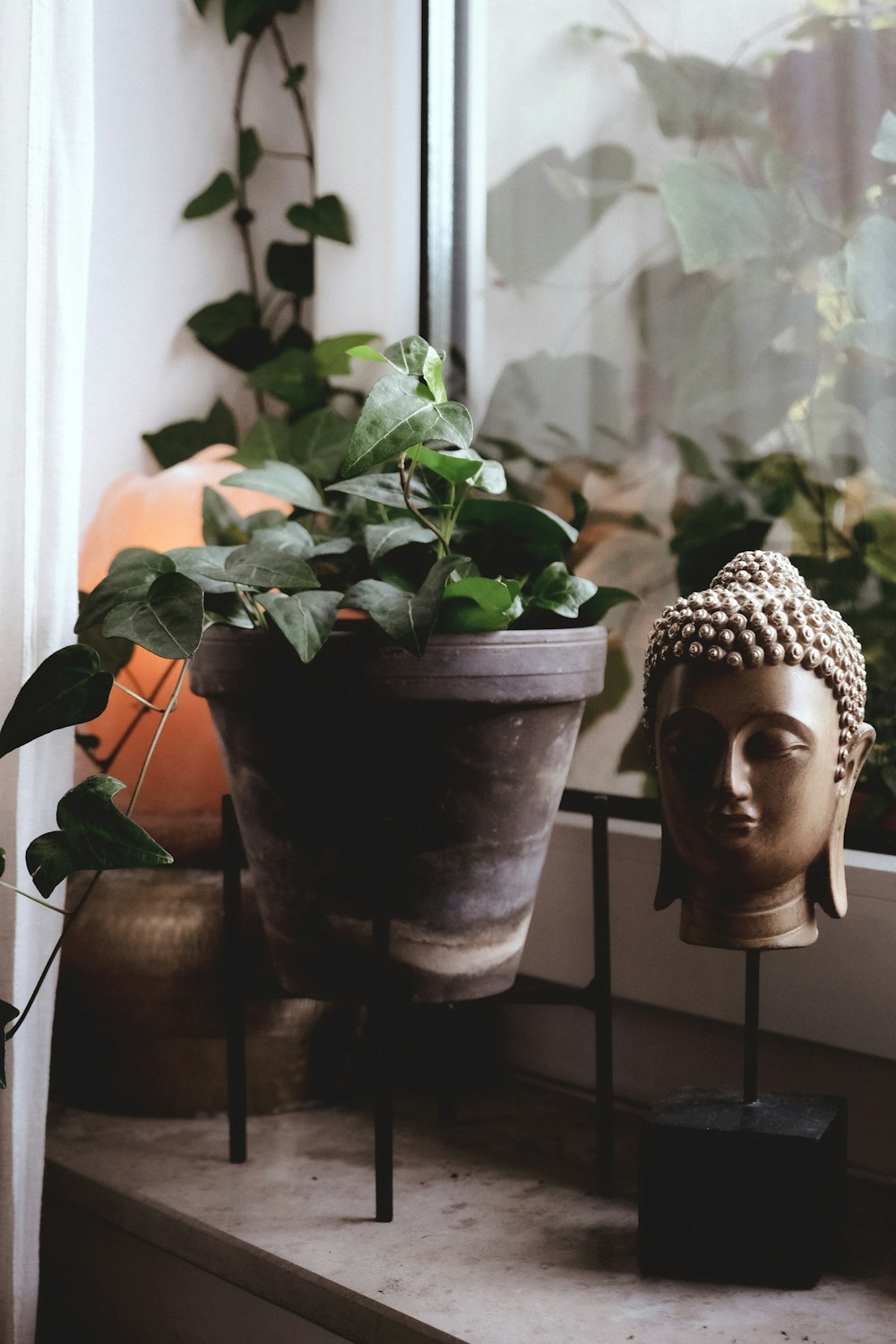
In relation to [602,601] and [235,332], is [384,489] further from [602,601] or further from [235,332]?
[235,332]

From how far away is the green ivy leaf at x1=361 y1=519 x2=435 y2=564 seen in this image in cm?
101

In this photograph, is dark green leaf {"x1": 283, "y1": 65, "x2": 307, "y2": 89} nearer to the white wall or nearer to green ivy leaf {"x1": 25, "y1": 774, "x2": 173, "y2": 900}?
the white wall

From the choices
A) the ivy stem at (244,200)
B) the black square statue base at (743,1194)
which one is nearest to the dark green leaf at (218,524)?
the ivy stem at (244,200)

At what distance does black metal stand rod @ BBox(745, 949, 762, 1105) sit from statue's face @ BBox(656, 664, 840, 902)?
9 cm

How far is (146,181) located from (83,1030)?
38.1 inches

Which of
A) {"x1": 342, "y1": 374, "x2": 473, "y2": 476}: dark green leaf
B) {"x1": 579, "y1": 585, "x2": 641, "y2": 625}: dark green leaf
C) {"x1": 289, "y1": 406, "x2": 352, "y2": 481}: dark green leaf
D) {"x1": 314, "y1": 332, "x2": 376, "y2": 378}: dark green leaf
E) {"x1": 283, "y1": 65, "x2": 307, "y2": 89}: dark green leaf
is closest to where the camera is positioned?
{"x1": 342, "y1": 374, "x2": 473, "y2": 476}: dark green leaf

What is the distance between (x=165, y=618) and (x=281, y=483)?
213 mm

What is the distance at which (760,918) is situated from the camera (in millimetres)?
910

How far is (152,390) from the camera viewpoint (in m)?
1.53

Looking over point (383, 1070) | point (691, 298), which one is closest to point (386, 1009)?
point (383, 1070)

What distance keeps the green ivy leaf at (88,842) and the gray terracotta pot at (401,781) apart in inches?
5.6

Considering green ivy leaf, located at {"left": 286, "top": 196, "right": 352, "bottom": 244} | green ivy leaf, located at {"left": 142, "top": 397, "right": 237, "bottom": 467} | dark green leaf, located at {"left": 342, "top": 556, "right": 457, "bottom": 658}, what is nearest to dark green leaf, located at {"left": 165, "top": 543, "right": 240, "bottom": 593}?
dark green leaf, located at {"left": 342, "top": 556, "right": 457, "bottom": 658}

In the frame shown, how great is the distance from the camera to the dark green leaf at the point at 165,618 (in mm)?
898

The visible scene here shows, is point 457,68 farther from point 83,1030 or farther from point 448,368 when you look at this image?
point 83,1030
